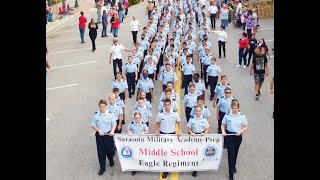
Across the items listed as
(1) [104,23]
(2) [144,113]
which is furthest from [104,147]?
(1) [104,23]

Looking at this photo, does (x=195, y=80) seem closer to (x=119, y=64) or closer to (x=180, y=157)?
(x=180, y=157)

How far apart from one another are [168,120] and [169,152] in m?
0.67

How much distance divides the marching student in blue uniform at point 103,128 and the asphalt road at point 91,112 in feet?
1.88

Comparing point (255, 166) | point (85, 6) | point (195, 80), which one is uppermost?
point (85, 6)

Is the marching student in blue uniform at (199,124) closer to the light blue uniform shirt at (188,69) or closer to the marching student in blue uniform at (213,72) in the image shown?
the marching student in blue uniform at (213,72)

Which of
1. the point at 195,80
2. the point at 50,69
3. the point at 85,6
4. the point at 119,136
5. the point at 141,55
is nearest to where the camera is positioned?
the point at 119,136

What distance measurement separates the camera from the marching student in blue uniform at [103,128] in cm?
906

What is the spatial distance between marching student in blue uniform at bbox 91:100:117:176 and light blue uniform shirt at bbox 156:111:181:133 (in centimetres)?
96

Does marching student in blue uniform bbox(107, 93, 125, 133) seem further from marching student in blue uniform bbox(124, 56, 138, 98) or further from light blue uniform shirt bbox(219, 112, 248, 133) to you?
marching student in blue uniform bbox(124, 56, 138, 98)

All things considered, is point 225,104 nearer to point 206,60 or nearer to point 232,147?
point 232,147

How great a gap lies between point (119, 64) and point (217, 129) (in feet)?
17.9

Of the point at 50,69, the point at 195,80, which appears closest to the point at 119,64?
the point at 50,69

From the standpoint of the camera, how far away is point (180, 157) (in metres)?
9.05

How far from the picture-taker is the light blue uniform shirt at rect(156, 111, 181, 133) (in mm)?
9203
